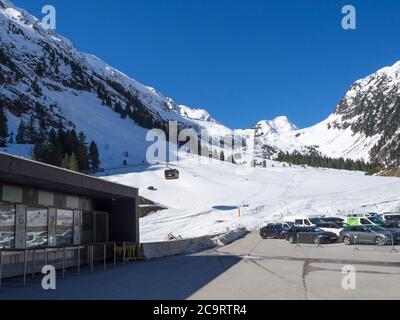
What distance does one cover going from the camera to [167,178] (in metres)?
101

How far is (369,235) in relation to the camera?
33125 mm

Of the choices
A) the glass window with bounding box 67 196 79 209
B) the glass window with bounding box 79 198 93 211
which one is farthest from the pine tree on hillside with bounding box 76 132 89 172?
the glass window with bounding box 67 196 79 209

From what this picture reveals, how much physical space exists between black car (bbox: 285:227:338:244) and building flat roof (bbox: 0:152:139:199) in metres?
16.0

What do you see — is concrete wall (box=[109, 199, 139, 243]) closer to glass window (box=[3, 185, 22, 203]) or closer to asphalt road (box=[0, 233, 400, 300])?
asphalt road (box=[0, 233, 400, 300])

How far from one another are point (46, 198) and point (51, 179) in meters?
2.93

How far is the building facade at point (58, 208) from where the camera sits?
17406 mm

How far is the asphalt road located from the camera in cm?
1286

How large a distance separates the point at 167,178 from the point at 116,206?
242 ft

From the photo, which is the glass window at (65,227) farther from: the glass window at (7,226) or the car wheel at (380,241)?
the car wheel at (380,241)

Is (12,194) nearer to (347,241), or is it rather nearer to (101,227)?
(101,227)

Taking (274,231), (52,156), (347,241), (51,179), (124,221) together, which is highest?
(52,156)

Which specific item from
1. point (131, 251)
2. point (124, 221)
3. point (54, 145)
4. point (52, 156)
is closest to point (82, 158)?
point (54, 145)

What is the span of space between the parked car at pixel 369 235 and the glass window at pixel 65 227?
19.2 meters
